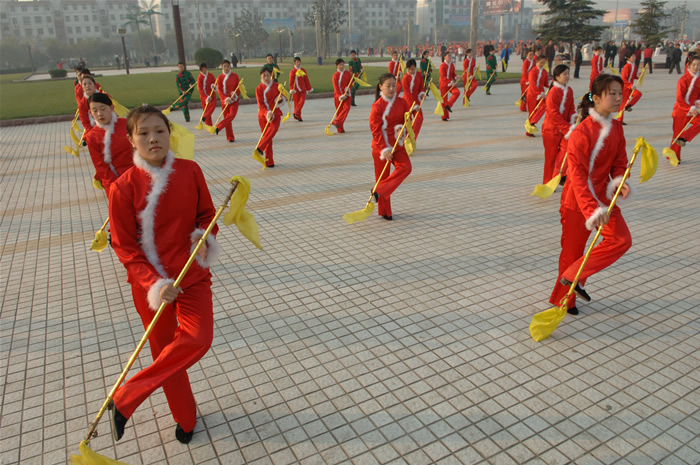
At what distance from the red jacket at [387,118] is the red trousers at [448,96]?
8.46 meters

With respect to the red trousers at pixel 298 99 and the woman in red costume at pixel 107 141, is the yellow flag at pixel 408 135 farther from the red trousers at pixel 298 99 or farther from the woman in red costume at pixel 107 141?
the red trousers at pixel 298 99

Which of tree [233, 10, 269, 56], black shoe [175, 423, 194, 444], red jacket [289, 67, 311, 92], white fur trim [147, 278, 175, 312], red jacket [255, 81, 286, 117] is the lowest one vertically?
black shoe [175, 423, 194, 444]

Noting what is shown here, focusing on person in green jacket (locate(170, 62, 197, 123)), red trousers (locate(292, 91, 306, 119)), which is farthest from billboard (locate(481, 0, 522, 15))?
person in green jacket (locate(170, 62, 197, 123))

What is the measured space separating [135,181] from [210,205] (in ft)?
1.46

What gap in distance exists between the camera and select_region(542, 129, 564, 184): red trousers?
746 cm

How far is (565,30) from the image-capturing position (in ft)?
119

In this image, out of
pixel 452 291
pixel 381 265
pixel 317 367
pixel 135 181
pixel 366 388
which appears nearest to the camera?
pixel 135 181

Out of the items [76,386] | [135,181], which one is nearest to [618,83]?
[135,181]

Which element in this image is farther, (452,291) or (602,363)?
(452,291)

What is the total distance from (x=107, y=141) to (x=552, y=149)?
6048mm

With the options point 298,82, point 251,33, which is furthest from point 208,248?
point 251,33

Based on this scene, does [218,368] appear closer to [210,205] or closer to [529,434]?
[210,205]

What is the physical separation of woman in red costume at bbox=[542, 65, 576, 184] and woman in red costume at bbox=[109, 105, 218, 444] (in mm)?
5837

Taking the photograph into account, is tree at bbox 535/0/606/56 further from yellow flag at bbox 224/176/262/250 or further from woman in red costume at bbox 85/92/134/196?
yellow flag at bbox 224/176/262/250
